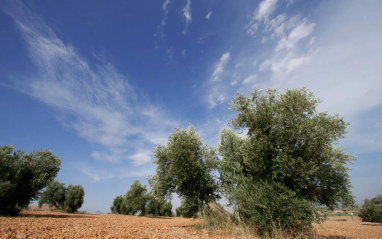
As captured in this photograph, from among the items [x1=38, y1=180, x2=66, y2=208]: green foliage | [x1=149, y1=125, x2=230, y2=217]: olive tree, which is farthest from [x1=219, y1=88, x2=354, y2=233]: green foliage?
[x1=38, y1=180, x2=66, y2=208]: green foliage

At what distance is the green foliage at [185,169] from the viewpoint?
15.2 m

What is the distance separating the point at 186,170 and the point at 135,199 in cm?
3709

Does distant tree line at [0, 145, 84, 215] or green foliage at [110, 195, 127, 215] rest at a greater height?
distant tree line at [0, 145, 84, 215]

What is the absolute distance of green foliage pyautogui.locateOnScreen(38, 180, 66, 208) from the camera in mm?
38291

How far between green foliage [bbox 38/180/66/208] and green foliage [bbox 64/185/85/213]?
1.99m

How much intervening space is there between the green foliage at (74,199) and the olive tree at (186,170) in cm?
3039

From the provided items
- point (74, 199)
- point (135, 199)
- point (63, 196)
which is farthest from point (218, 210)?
point (63, 196)

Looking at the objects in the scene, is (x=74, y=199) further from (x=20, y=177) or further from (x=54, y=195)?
(x=20, y=177)

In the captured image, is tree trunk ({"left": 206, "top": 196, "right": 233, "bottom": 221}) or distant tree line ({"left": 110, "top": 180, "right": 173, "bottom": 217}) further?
distant tree line ({"left": 110, "top": 180, "right": 173, "bottom": 217})

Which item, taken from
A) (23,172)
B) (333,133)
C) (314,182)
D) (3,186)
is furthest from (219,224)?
(23,172)

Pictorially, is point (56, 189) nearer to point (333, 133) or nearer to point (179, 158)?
point (179, 158)

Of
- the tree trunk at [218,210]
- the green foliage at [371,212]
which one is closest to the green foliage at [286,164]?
the tree trunk at [218,210]

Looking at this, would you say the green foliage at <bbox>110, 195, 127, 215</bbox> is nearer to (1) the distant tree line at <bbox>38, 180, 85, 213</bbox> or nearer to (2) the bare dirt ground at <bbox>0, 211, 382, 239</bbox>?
(1) the distant tree line at <bbox>38, 180, 85, 213</bbox>

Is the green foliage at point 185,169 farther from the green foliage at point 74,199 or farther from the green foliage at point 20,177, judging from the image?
the green foliage at point 74,199
